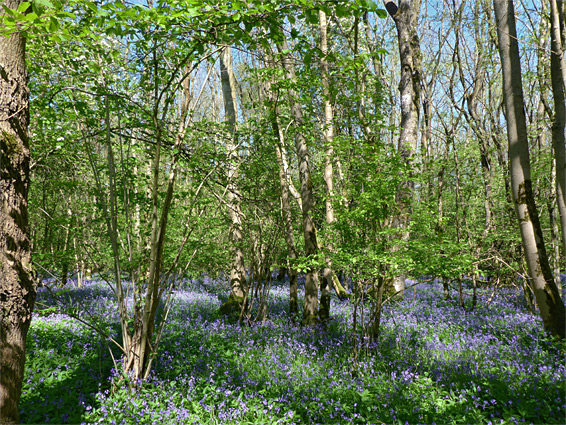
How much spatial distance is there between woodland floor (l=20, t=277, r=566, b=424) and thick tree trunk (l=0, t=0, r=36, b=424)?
143cm

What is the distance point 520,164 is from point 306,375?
4.18 meters

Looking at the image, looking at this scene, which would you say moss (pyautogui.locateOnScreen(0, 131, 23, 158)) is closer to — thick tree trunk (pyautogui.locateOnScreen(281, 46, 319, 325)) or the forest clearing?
the forest clearing

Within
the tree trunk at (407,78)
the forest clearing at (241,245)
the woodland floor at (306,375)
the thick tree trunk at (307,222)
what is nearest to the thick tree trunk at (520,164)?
the forest clearing at (241,245)

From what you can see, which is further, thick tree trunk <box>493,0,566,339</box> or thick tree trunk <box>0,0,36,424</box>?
thick tree trunk <box>493,0,566,339</box>

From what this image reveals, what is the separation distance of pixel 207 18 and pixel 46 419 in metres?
4.58

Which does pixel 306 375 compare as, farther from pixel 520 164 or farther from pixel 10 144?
pixel 10 144

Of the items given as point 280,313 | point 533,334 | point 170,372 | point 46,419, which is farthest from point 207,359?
point 533,334

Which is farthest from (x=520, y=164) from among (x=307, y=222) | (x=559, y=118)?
(x=307, y=222)

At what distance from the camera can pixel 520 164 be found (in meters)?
4.50

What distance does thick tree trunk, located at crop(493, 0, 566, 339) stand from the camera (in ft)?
14.4

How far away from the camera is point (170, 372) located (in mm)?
4996

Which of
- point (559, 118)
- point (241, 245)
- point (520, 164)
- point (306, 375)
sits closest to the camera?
point (559, 118)

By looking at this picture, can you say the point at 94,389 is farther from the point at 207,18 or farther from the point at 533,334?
the point at 533,334

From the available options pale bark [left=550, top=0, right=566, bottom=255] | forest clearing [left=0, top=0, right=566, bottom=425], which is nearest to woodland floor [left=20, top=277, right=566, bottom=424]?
forest clearing [left=0, top=0, right=566, bottom=425]
